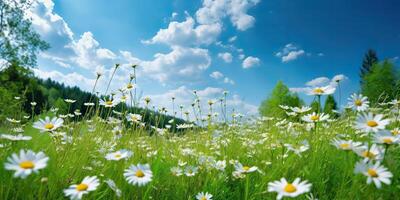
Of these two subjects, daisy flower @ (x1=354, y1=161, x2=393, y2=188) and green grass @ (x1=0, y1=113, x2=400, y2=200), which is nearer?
daisy flower @ (x1=354, y1=161, x2=393, y2=188)

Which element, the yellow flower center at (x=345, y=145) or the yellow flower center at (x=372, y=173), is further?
the yellow flower center at (x=345, y=145)

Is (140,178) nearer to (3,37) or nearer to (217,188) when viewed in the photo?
(217,188)

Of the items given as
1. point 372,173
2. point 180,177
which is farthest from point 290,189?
point 180,177

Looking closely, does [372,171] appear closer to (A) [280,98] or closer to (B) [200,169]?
(B) [200,169]

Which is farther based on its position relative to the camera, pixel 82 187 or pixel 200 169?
pixel 200 169

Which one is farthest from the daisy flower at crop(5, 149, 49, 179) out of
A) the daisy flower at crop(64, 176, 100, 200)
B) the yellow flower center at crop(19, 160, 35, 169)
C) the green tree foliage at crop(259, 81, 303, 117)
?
the green tree foliage at crop(259, 81, 303, 117)

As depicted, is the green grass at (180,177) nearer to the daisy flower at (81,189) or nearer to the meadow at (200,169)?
the meadow at (200,169)

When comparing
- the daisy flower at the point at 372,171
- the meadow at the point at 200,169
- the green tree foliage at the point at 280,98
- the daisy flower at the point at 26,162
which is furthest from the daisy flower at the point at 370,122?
the green tree foliage at the point at 280,98

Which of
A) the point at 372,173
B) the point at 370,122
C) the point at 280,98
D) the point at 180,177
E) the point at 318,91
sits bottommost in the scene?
the point at 180,177

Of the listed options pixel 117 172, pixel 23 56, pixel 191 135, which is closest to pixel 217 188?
pixel 117 172

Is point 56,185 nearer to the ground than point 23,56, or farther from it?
nearer to the ground

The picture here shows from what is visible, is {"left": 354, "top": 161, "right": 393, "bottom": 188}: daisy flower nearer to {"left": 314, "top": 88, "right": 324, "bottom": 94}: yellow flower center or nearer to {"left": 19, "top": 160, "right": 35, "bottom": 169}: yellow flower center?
{"left": 314, "top": 88, "right": 324, "bottom": 94}: yellow flower center

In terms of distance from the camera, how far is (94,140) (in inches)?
139

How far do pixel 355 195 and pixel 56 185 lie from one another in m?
2.10
